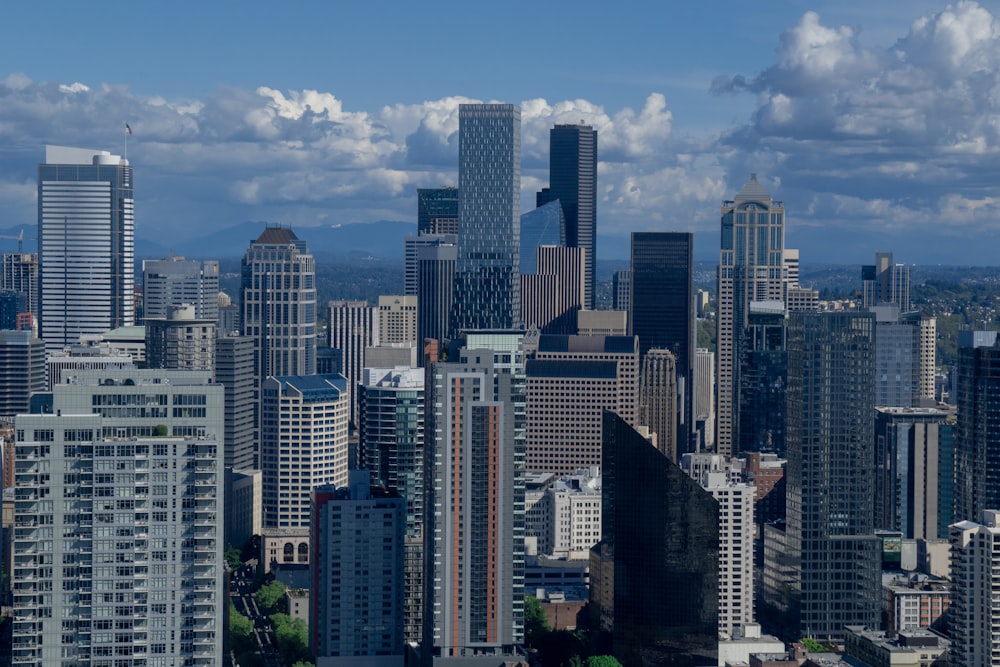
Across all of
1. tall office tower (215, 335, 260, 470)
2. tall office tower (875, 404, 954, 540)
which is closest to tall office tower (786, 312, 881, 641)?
tall office tower (875, 404, 954, 540)

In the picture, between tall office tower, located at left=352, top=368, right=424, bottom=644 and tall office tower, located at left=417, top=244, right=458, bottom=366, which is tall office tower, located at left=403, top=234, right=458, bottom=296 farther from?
tall office tower, located at left=352, top=368, right=424, bottom=644

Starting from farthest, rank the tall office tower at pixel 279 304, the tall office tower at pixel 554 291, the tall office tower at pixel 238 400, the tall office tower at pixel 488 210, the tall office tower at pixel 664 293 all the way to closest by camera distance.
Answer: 1. the tall office tower at pixel 554 291
2. the tall office tower at pixel 664 293
3. the tall office tower at pixel 279 304
4. the tall office tower at pixel 488 210
5. the tall office tower at pixel 238 400

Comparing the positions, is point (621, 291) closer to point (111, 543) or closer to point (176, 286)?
point (176, 286)

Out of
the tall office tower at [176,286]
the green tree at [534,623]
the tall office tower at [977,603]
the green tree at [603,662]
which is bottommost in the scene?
the green tree at [603,662]

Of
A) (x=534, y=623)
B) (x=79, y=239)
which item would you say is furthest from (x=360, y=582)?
(x=79, y=239)

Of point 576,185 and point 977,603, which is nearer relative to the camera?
point 977,603

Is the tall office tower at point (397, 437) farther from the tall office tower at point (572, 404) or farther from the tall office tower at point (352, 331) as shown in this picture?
the tall office tower at point (352, 331)

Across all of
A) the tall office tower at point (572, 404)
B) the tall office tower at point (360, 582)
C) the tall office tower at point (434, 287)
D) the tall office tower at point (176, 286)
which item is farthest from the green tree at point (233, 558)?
the tall office tower at point (176, 286)
